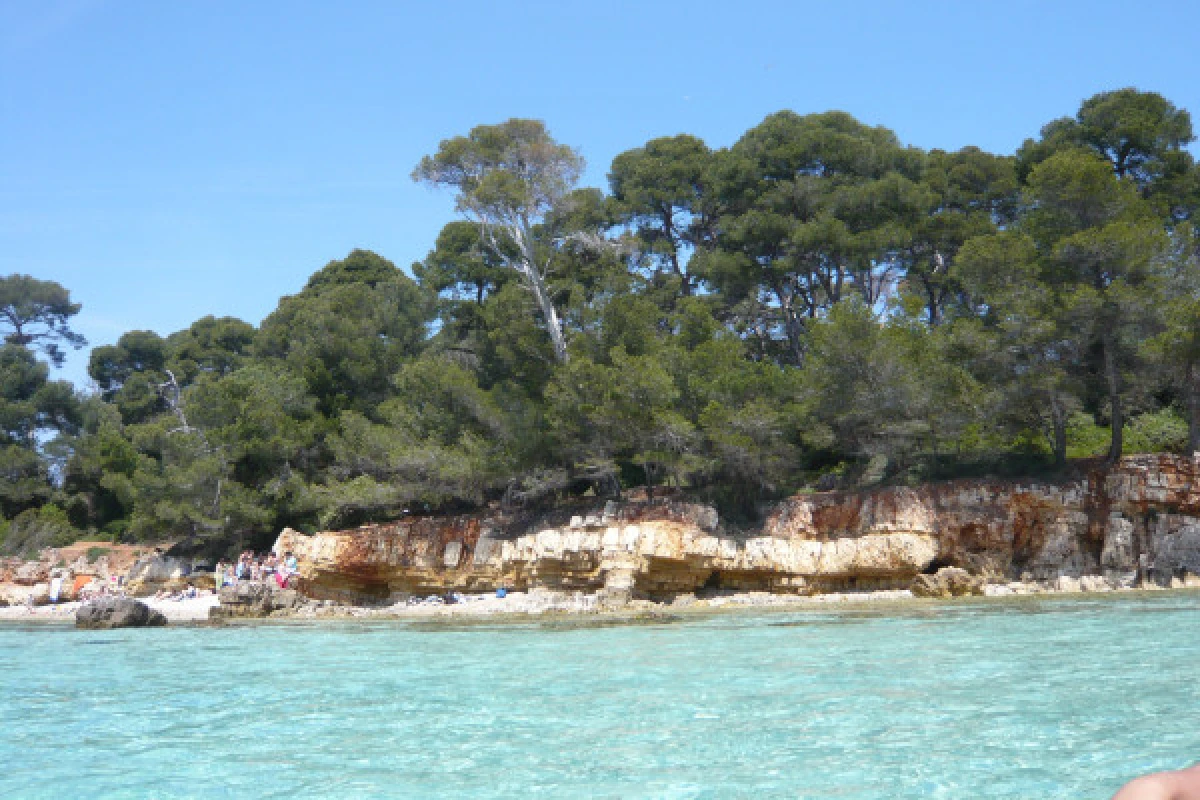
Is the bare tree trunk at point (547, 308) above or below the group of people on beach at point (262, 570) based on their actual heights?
above

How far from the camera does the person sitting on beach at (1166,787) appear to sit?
214cm

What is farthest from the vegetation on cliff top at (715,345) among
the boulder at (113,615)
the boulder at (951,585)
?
the boulder at (113,615)

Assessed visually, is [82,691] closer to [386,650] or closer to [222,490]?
[386,650]

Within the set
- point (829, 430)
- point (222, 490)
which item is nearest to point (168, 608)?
point (222, 490)

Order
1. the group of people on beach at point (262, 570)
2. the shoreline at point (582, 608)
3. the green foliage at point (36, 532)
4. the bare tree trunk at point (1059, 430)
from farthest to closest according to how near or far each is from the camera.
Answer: the green foliage at point (36, 532) < the group of people on beach at point (262, 570) < the bare tree trunk at point (1059, 430) < the shoreline at point (582, 608)

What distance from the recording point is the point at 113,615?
1959cm

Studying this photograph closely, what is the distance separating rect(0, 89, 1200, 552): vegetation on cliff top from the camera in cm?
2114

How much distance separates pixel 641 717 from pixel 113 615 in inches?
653

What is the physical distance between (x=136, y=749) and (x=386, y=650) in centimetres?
685

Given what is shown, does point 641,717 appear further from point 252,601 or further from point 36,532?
point 36,532

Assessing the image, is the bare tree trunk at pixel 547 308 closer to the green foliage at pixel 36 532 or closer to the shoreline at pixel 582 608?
the shoreline at pixel 582 608

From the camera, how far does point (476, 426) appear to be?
26.5m

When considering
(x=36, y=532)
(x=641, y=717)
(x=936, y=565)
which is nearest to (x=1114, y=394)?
(x=936, y=565)

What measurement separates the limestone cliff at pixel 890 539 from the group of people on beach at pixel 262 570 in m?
5.76
